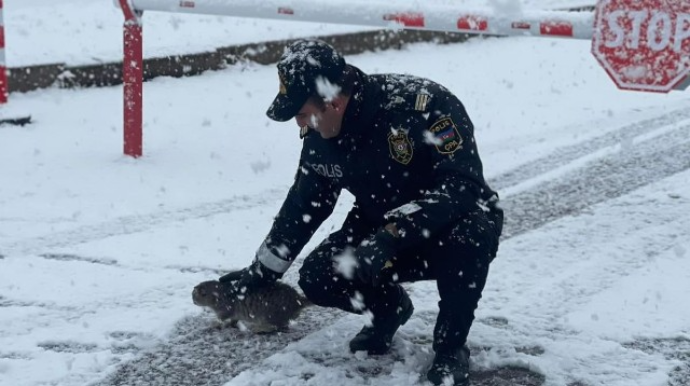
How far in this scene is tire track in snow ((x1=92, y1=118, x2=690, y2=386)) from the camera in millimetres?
3906

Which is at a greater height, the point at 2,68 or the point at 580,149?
the point at 2,68

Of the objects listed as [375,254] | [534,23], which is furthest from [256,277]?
[534,23]

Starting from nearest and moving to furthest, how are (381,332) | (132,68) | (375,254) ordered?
(375,254)
(381,332)
(132,68)

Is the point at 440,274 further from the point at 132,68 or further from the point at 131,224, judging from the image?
the point at 132,68

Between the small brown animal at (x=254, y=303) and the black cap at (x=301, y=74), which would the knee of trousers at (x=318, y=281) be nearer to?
the small brown animal at (x=254, y=303)

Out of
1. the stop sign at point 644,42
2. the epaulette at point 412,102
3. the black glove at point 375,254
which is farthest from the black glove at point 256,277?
the stop sign at point 644,42

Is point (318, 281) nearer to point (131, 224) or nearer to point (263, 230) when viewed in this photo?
point (263, 230)

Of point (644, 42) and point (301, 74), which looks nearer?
point (301, 74)

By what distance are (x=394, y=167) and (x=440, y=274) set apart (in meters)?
0.44

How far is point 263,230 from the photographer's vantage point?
5.79m

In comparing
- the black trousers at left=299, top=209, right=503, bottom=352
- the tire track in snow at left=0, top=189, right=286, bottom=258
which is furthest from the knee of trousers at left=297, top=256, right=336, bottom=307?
the tire track in snow at left=0, top=189, right=286, bottom=258

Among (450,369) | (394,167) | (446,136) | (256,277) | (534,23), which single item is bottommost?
(450,369)

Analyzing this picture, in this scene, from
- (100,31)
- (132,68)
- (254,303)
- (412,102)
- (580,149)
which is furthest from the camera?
(100,31)

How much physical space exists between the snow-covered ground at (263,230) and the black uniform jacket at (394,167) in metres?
0.59
